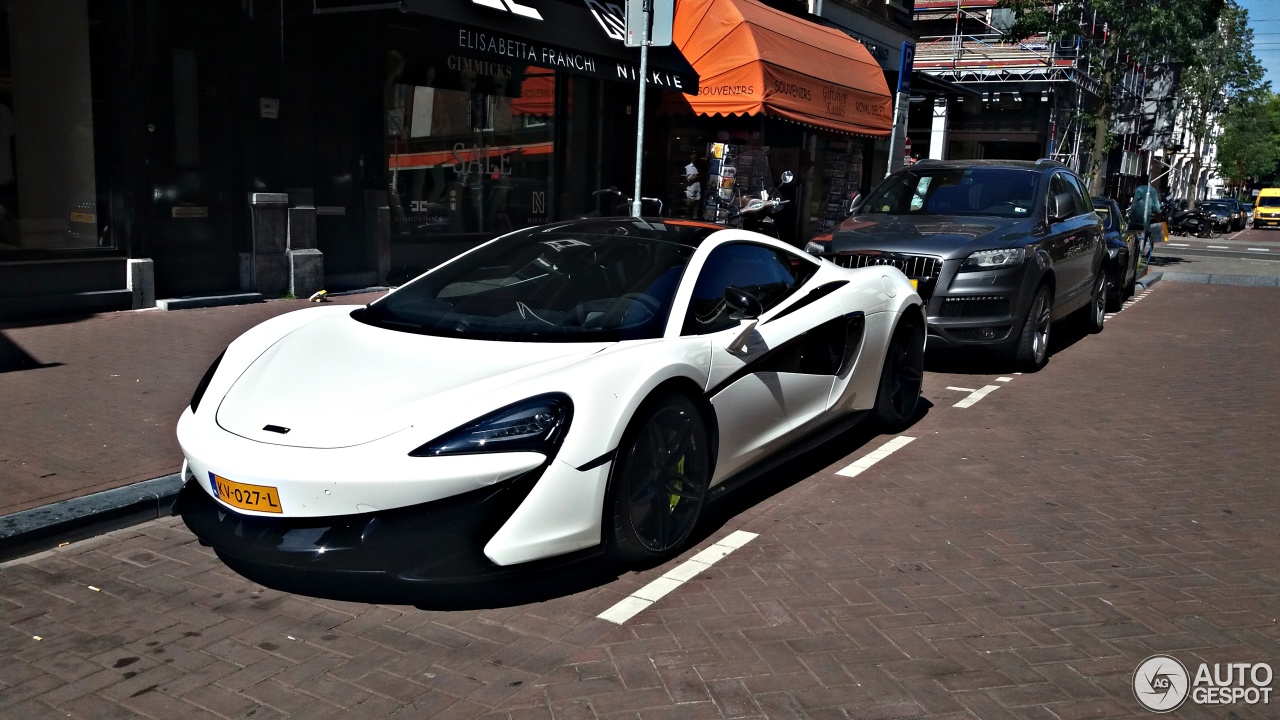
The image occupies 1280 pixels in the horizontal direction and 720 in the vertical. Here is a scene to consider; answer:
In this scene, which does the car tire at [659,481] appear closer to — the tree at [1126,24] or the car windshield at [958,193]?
the car windshield at [958,193]

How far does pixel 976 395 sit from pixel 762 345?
3.94 meters

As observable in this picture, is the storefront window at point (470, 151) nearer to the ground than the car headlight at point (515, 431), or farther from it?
farther from it

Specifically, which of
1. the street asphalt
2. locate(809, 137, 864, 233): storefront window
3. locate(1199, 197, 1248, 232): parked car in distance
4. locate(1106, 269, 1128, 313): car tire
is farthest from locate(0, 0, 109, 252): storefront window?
locate(1199, 197, 1248, 232): parked car in distance

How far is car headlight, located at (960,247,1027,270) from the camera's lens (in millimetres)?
8812

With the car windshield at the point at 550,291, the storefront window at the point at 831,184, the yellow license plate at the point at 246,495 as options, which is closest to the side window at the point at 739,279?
the car windshield at the point at 550,291

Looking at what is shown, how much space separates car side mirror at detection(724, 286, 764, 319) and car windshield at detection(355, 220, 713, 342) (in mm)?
261

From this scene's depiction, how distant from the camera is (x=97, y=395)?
6.77m

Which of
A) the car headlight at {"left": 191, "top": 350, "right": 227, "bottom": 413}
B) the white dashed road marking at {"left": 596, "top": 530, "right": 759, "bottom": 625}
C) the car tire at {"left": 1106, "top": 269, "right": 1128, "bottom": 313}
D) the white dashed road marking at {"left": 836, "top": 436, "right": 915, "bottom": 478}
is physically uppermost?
the car headlight at {"left": 191, "top": 350, "right": 227, "bottom": 413}

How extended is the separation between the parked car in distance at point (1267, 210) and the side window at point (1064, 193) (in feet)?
208

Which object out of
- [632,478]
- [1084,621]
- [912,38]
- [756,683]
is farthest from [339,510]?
[912,38]

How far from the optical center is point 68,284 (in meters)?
9.62

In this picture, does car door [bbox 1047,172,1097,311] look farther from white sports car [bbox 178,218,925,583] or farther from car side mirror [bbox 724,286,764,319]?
car side mirror [bbox 724,286,764,319]

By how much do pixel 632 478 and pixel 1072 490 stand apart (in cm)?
284

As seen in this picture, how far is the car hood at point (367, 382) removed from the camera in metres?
3.83
